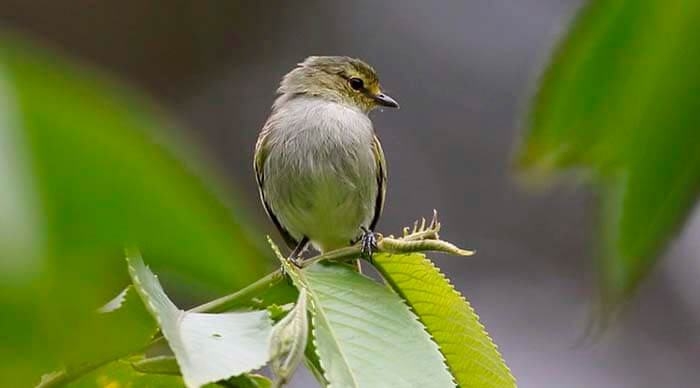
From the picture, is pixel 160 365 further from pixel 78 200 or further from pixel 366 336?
pixel 78 200

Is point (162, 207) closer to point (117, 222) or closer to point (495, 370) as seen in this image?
point (117, 222)

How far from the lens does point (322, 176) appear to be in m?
4.94

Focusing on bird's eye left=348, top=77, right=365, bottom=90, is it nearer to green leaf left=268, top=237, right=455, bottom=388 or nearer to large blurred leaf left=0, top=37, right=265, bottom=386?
green leaf left=268, top=237, right=455, bottom=388

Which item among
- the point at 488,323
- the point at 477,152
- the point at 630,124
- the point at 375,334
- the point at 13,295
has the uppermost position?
the point at 477,152

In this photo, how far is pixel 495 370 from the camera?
1631 mm

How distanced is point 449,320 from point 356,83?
14.3 feet

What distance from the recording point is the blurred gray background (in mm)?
11289

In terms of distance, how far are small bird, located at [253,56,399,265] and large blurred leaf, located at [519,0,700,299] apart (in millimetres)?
4072

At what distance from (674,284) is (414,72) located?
3.90m

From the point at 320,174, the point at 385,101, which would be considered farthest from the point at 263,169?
the point at 385,101

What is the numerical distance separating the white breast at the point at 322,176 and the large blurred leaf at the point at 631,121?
13.8 feet

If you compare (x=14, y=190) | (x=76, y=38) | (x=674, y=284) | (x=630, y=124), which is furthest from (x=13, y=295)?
(x=674, y=284)

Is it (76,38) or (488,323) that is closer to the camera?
(76,38)

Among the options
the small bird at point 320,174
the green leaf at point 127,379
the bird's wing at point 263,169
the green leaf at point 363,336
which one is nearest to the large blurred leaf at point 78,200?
the green leaf at point 363,336
